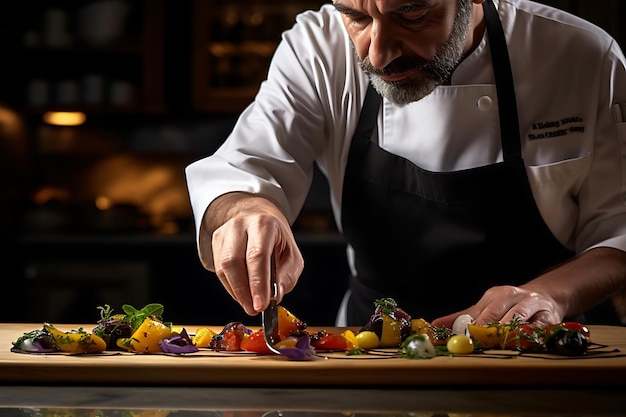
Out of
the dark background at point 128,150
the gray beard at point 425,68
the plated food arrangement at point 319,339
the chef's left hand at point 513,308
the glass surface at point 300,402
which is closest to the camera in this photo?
the glass surface at point 300,402

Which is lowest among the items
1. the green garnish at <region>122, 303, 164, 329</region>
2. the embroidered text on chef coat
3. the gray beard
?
the green garnish at <region>122, 303, 164, 329</region>

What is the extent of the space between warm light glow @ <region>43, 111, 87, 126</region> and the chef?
101 inches

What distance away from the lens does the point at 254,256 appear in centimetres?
143

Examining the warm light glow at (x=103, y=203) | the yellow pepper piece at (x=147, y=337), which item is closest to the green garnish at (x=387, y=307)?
the yellow pepper piece at (x=147, y=337)

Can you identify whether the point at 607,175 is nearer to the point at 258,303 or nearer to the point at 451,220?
the point at 451,220

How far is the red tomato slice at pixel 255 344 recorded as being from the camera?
4.63 ft

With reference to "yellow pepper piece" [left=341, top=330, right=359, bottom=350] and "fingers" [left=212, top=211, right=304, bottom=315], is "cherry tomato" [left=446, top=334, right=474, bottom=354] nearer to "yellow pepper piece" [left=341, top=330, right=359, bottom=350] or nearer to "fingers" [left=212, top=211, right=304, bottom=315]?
"yellow pepper piece" [left=341, top=330, right=359, bottom=350]

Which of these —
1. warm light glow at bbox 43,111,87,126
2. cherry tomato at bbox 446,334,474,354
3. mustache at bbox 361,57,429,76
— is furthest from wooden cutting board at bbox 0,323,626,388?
warm light glow at bbox 43,111,87,126

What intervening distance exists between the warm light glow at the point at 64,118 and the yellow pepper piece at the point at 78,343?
10.1 feet

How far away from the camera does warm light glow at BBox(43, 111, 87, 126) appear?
4.32 m

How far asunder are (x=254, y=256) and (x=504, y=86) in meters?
0.78

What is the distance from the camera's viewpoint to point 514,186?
1854mm

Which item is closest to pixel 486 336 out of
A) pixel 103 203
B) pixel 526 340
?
pixel 526 340

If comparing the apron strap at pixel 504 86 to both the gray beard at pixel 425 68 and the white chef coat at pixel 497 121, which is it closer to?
the white chef coat at pixel 497 121
